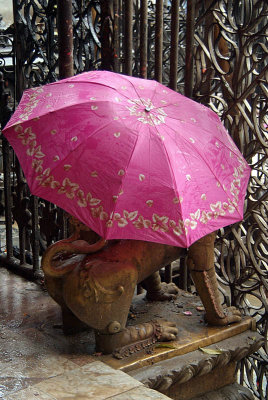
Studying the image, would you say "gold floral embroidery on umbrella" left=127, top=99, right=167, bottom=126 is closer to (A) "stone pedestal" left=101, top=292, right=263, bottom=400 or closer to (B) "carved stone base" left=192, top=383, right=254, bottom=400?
(A) "stone pedestal" left=101, top=292, right=263, bottom=400

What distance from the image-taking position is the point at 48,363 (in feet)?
9.47

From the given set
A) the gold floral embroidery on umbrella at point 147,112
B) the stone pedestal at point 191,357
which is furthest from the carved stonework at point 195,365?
the gold floral embroidery on umbrella at point 147,112

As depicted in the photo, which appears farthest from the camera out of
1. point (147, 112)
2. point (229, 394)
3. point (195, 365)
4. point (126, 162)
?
point (229, 394)

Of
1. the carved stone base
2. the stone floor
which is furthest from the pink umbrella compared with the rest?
the carved stone base

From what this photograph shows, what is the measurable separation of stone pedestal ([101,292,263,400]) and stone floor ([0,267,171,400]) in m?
0.20

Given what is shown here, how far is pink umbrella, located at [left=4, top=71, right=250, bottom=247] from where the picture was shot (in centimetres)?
251

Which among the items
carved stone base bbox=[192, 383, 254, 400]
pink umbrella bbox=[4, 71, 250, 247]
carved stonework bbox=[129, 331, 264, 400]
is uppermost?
pink umbrella bbox=[4, 71, 250, 247]

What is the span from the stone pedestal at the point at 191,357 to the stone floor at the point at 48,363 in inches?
8.0

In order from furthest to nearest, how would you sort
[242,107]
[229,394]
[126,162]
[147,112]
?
1. [242,107]
2. [229,394]
3. [147,112]
4. [126,162]

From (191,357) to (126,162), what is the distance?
1.27 metres

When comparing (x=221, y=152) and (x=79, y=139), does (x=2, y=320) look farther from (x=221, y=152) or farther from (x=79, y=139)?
(x=221, y=152)

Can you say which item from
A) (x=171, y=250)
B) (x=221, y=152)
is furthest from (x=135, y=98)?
(x=171, y=250)

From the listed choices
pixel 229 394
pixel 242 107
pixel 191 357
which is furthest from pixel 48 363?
pixel 242 107

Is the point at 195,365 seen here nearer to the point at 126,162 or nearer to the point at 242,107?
the point at 126,162
